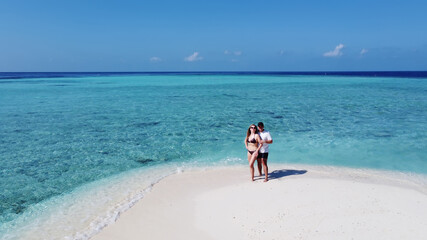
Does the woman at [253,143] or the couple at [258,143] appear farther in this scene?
the woman at [253,143]

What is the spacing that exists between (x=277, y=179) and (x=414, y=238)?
3860mm

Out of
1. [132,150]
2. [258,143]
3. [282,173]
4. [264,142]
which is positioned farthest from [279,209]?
[132,150]

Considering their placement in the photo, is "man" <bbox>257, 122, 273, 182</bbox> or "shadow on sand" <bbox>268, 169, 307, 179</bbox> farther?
"shadow on sand" <bbox>268, 169, 307, 179</bbox>

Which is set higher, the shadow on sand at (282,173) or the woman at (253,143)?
the woman at (253,143)

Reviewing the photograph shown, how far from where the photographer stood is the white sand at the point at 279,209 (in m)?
5.78

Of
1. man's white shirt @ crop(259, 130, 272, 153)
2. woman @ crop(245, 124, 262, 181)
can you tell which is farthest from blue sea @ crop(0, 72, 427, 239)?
man's white shirt @ crop(259, 130, 272, 153)

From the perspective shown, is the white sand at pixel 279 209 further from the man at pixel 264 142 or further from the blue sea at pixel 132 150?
the blue sea at pixel 132 150

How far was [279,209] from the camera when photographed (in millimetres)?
6664

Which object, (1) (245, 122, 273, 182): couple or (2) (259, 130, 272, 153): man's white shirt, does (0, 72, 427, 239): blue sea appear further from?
(2) (259, 130, 272, 153): man's white shirt

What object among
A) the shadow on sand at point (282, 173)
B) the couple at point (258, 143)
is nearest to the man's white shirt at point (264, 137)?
the couple at point (258, 143)

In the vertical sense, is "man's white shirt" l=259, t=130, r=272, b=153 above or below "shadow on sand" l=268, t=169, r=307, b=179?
above

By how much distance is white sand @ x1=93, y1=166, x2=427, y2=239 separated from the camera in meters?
5.78

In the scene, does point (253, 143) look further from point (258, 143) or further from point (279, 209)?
point (279, 209)

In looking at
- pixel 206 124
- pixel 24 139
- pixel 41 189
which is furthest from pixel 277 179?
pixel 24 139
